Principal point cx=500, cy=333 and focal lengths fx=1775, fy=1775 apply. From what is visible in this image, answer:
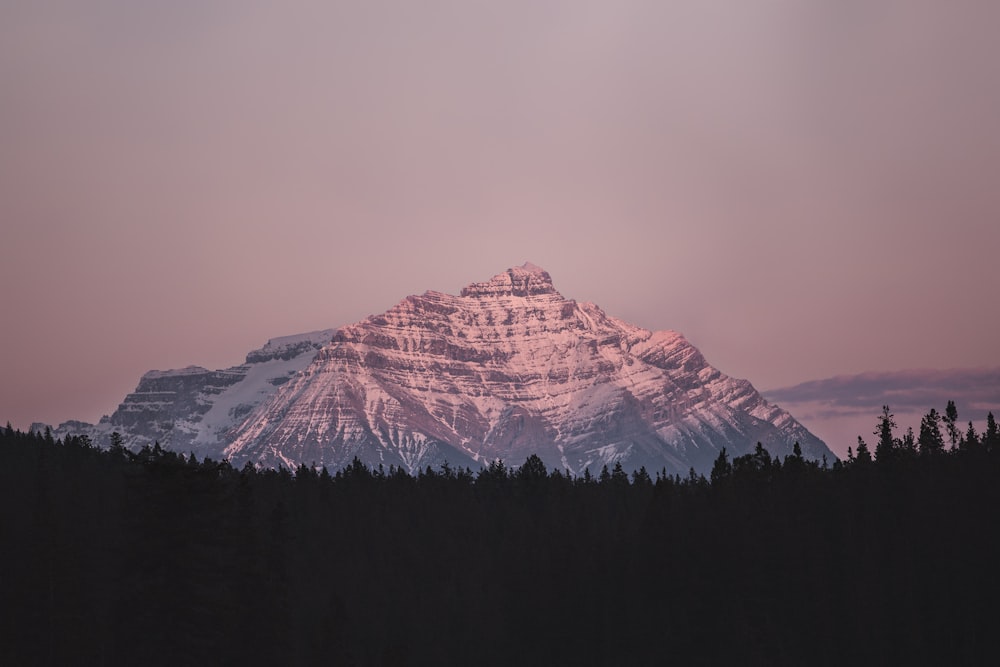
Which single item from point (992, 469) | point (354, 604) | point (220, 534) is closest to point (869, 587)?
point (992, 469)

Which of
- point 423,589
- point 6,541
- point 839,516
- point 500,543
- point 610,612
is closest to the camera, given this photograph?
point 6,541

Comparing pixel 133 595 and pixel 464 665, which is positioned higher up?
pixel 133 595

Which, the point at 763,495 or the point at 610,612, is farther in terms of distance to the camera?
the point at 763,495

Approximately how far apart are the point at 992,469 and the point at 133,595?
113506 mm

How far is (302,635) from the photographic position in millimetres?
152875

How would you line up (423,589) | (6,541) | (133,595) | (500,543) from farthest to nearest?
(500,543) < (423,589) < (6,541) < (133,595)

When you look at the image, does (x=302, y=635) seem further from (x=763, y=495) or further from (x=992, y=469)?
(x=992, y=469)

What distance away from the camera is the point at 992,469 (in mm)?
170375

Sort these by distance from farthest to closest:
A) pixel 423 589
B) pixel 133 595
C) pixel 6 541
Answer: pixel 423 589
pixel 6 541
pixel 133 595

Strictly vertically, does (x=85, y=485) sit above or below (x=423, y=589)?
above

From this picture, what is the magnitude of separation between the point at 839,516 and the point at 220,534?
315ft

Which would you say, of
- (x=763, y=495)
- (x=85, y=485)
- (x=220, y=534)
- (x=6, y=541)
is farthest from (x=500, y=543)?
(x=220, y=534)

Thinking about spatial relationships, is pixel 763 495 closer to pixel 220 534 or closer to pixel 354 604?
pixel 354 604

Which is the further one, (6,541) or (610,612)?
(610,612)
